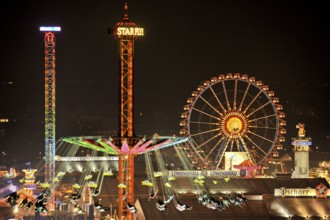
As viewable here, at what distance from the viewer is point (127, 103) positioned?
2020 inches

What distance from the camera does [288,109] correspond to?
160m

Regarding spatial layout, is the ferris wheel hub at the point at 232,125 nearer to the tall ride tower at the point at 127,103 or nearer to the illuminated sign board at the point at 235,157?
the illuminated sign board at the point at 235,157

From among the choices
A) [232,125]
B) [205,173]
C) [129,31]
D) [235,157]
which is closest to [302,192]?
[205,173]

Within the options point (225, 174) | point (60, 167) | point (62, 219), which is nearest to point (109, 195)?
point (62, 219)

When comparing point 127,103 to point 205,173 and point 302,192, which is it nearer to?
point 302,192

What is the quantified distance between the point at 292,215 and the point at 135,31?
2699 centimetres

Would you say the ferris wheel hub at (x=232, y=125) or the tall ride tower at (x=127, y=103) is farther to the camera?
the ferris wheel hub at (x=232, y=125)

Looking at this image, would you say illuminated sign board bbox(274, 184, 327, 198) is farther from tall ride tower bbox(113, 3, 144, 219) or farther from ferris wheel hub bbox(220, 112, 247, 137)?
tall ride tower bbox(113, 3, 144, 219)

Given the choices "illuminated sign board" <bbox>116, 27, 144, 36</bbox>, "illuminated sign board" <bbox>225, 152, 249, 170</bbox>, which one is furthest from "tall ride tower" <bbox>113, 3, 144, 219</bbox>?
"illuminated sign board" <bbox>225, 152, 249, 170</bbox>

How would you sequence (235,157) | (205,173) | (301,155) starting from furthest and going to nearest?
1. (301,155)
2. (235,157)
3. (205,173)

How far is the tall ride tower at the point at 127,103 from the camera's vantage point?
5100 cm

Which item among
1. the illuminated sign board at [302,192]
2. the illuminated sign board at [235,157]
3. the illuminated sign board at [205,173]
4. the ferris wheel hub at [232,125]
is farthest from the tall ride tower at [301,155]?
the illuminated sign board at [302,192]

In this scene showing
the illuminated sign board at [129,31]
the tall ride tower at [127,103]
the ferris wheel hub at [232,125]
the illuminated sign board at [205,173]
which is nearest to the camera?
the tall ride tower at [127,103]

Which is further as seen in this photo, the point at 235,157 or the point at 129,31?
the point at 235,157
